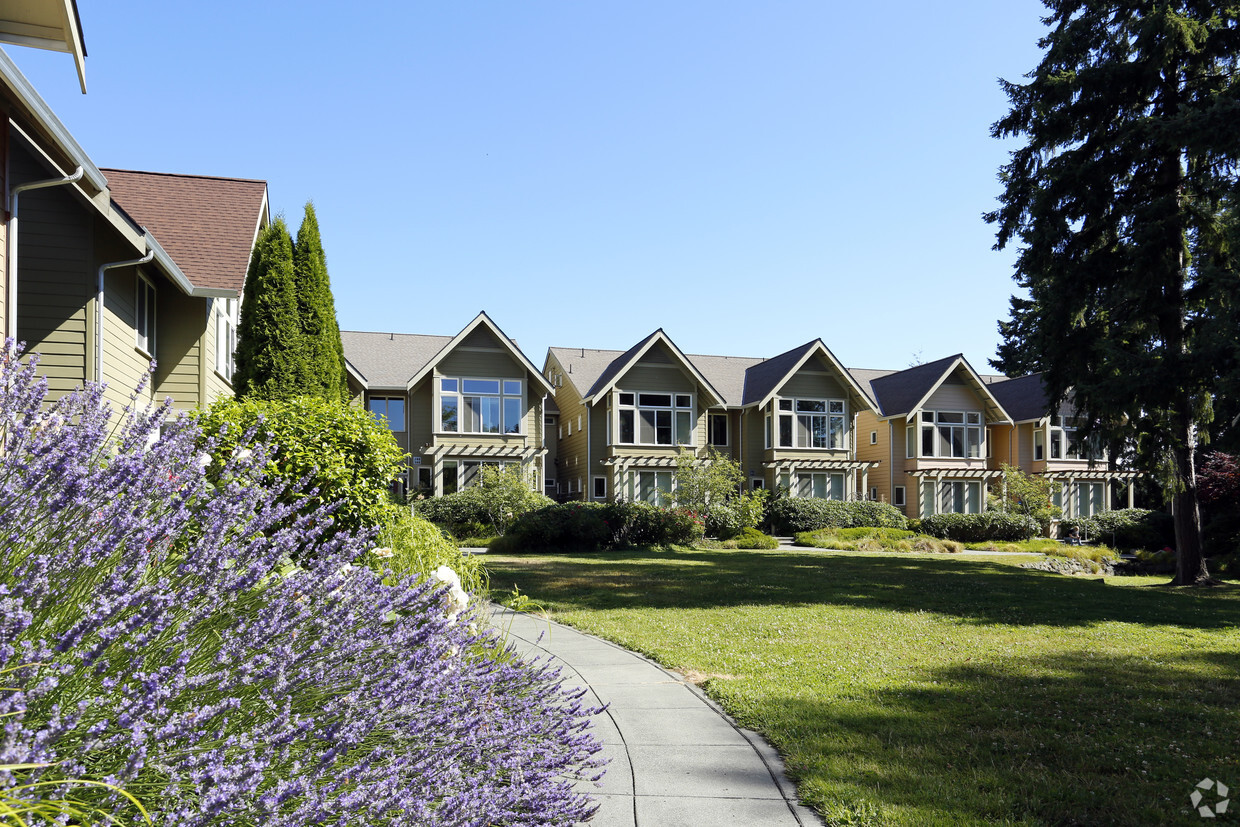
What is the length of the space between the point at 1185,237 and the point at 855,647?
12.9 meters

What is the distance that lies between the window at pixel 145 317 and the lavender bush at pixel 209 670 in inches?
451

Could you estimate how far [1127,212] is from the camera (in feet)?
52.4

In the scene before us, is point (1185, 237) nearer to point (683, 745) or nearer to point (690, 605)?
point (690, 605)

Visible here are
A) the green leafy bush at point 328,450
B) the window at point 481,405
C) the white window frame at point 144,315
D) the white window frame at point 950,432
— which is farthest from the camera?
the white window frame at point 950,432

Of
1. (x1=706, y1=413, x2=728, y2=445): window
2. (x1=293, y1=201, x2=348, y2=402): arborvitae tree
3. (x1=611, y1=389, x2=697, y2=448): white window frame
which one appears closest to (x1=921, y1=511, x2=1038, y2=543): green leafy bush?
(x1=706, y1=413, x2=728, y2=445): window

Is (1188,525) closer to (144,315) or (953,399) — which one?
(144,315)

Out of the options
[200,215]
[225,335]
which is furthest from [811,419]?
[200,215]

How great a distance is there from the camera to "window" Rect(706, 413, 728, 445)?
34.3m

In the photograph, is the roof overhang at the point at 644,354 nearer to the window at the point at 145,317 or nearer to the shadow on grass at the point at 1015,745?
the window at the point at 145,317

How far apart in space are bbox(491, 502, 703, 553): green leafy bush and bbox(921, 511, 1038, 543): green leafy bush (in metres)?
11.2

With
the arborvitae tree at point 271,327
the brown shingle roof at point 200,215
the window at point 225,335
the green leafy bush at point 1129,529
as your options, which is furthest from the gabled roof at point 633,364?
the arborvitae tree at point 271,327

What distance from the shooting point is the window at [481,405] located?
95.5ft

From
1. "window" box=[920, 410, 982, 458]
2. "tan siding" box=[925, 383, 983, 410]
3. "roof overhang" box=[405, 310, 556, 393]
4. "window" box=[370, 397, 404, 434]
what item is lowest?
"window" box=[920, 410, 982, 458]

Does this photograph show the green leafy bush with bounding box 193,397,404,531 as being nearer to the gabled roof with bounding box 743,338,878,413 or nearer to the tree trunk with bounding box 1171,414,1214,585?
the tree trunk with bounding box 1171,414,1214,585
